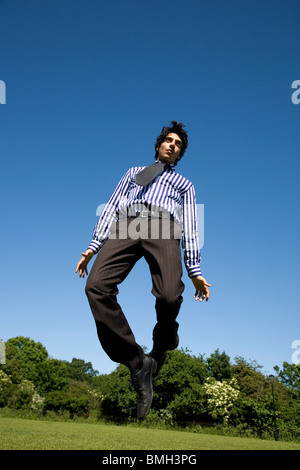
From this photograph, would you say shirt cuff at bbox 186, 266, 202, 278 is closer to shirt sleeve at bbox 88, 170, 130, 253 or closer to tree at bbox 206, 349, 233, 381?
shirt sleeve at bbox 88, 170, 130, 253

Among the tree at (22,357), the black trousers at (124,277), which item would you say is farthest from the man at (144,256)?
the tree at (22,357)

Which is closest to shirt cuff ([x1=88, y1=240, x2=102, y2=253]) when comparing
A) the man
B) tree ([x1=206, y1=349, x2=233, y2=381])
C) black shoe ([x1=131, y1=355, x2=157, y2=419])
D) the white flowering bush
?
the man

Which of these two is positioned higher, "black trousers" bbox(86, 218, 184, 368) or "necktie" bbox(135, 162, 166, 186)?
"necktie" bbox(135, 162, 166, 186)

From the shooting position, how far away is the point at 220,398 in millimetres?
51375

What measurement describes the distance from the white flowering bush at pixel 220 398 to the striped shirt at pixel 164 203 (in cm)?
5240

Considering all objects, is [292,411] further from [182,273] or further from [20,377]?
[182,273]

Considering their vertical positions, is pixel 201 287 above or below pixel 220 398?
above

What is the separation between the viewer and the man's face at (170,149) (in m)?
4.72

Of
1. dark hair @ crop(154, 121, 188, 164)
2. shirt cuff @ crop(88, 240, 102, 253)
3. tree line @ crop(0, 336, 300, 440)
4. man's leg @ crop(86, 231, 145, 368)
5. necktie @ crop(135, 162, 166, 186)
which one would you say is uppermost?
dark hair @ crop(154, 121, 188, 164)

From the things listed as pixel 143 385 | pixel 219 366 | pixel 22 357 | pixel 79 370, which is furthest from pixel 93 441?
pixel 79 370

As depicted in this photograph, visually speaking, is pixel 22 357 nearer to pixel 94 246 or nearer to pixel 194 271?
pixel 94 246

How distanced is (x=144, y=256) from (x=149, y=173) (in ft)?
3.29

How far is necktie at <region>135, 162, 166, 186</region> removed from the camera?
13.7 feet
